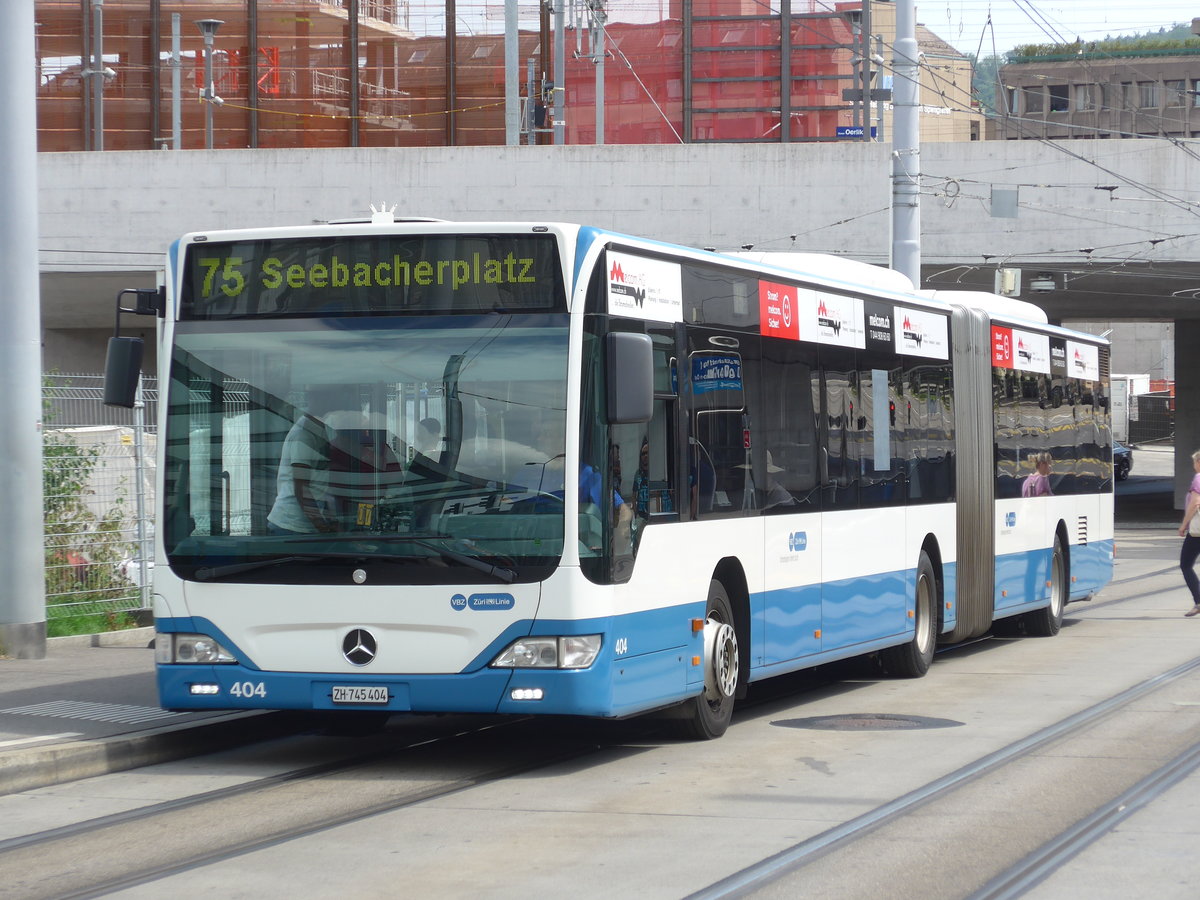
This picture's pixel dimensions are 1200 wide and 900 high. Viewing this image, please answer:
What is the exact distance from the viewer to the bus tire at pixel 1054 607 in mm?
17953

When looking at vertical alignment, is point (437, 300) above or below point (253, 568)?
above

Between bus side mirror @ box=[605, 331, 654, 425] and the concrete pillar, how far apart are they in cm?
4184

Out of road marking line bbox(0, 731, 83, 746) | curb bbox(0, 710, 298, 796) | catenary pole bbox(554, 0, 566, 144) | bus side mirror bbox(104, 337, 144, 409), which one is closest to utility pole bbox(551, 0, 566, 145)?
catenary pole bbox(554, 0, 566, 144)

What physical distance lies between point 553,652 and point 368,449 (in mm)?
1405

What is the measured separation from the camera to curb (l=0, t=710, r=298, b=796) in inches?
355

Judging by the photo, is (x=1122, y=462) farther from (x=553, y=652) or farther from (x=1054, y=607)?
(x=553, y=652)

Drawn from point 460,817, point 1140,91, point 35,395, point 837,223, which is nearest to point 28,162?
point 35,395

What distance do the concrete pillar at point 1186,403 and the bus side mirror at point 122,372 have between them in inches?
1665

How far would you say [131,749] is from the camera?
9.78 m

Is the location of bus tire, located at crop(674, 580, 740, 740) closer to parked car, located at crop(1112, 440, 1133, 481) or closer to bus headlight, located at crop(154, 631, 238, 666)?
bus headlight, located at crop(154, 631, 238, 666)

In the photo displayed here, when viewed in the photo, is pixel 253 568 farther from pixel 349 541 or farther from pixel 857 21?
pixel 857 21

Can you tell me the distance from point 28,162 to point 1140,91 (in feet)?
377

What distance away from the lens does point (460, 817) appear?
26.5ft

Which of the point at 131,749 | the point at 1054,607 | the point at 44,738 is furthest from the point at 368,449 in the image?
the point at 1054,607
